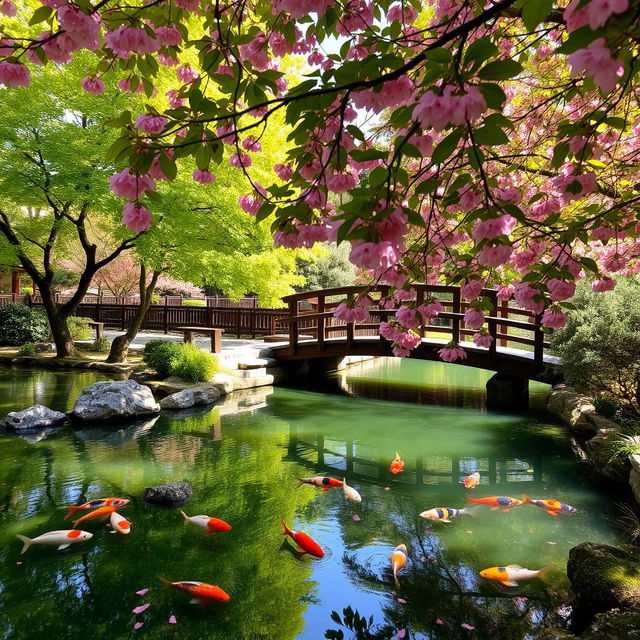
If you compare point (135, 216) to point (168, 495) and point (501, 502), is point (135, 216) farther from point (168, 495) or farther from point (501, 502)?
point (501, 502)

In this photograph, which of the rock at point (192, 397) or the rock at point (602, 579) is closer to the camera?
the rock at point (602, 579)

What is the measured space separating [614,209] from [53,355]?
13.7 metres

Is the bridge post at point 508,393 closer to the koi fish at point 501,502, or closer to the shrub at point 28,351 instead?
the koi fish at point 501,502

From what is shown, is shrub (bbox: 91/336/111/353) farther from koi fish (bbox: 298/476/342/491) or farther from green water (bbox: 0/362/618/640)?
koi fish (bbox: 298/476/342/491)

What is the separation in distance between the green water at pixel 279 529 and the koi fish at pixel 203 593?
58mm

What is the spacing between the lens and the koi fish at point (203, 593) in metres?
3.16

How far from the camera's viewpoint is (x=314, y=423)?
8.16 metres

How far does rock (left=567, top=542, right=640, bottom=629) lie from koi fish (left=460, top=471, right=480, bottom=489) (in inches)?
77.3

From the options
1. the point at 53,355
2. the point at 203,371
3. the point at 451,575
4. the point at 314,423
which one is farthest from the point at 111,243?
the point at 451,575

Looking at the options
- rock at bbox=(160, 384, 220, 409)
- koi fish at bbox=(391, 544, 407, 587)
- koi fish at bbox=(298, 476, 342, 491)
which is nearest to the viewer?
koi fish at bbox=(391, 544, 407, 587)

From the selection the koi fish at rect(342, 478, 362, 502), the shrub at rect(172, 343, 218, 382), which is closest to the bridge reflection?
the koi fish at rect(342, 478, 362, 502)

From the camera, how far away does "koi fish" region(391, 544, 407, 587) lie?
3516mm

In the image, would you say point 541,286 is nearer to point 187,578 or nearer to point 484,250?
point 484,250

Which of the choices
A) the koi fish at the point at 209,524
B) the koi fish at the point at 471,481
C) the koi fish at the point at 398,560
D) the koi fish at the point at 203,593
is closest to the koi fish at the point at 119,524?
the koi fish at the point at 209,524
